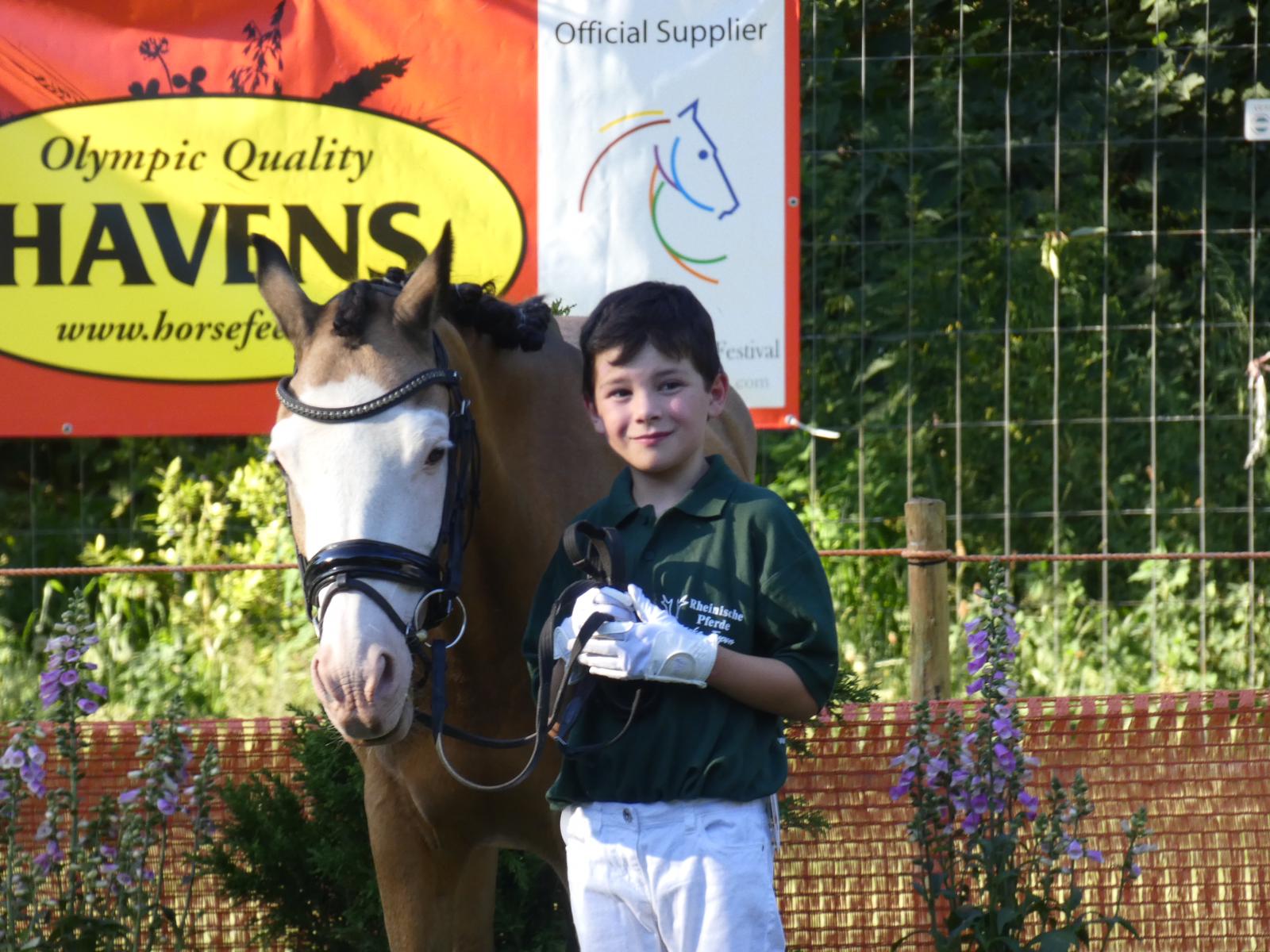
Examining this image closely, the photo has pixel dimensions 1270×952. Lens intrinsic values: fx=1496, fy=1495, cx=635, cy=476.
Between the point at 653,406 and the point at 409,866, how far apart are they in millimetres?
1269

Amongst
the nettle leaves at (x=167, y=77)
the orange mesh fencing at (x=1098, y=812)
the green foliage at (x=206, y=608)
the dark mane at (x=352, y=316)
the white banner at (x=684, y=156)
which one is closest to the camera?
the dark mane at (x=352, y=316)

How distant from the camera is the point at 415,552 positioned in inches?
88.6

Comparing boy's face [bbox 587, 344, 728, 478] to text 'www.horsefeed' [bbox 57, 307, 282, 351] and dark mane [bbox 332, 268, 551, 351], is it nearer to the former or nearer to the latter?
dark mane [bbox 332, 268, 551, 351]

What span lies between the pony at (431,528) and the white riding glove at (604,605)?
0.30 m

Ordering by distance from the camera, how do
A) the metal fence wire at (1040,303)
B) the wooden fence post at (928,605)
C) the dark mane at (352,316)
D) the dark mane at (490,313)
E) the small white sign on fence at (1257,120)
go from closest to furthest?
the dark mane at (352,316), the dark mane at (490,313), the wooden fence post at (928,605), the small white sign on fence at (1257,120), the metal fence wire at (1040,303)

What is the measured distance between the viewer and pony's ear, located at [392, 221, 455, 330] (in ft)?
8.13

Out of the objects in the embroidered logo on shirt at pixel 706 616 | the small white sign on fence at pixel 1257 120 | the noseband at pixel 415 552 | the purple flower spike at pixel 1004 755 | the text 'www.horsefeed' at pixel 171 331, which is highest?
the small white sign on fence at pixel 1257 120

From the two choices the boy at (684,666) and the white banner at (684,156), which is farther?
the white banner at (684,156)

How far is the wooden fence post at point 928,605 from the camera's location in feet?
15.0

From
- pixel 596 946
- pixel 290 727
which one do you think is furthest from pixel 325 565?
pixel 290 727

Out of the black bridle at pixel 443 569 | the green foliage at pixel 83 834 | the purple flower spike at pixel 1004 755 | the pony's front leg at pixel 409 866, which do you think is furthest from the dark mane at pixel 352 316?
the purple flower spike at pixel 1004 755

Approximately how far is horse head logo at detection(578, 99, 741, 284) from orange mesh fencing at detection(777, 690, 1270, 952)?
2407 millimetres

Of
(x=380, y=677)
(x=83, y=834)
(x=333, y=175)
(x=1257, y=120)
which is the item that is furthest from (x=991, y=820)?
(x=1257, y=120)

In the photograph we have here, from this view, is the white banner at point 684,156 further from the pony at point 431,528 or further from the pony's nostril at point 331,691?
the pony's nostril at point 331,691
